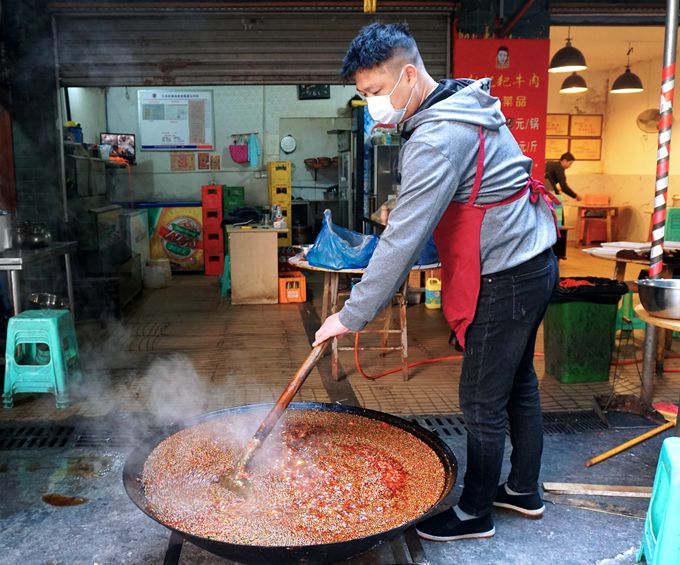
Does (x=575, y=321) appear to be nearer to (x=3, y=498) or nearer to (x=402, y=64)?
(x=402, y=64)

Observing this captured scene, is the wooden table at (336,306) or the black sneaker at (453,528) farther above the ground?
the wooden table at (336,306)

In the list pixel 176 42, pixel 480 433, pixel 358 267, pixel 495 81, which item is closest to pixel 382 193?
pixel 495 81

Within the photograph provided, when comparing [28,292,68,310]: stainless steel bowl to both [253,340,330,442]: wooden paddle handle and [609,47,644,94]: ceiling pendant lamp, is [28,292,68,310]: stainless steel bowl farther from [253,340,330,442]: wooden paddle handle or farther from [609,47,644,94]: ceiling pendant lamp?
[609,47,644,94]: ceiling pendant lamp

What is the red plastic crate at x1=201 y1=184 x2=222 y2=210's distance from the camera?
9656 millimetres

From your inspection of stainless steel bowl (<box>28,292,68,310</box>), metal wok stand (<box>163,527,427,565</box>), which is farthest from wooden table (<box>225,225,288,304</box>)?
metal wok stand (<box>163,527,427,565</box>)

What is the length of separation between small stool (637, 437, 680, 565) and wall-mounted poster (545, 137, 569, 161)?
1259cm

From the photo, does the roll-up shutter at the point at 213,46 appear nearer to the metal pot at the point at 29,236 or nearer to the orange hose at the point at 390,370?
the metal pot at the point at 29,236

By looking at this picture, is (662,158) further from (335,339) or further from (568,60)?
(568,60)

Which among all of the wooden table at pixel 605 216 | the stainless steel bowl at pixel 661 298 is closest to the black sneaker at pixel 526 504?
the stainless steel bowl at pixel 661 298

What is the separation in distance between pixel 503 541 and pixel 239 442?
121 cm

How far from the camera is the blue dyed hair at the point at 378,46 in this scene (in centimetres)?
212

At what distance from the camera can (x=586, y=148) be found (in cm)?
1405

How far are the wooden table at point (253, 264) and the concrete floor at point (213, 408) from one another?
0.86 feet

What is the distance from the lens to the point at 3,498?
298cm
